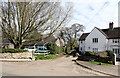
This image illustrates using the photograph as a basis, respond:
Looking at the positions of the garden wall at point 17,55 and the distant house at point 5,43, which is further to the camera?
the distant house at point 5,43

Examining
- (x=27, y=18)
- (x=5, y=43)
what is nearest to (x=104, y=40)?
(x=27, y=18)

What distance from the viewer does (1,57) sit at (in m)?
16.2

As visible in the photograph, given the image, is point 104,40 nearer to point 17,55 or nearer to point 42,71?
point 17,55

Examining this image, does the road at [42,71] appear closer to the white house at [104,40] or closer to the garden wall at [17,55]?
the garden wall at [17,55]

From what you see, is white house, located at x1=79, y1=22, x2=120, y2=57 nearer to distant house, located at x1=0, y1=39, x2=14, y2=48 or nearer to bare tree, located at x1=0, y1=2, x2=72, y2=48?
bare tree, located at x1=0, y1=2, x2=72, y2=48

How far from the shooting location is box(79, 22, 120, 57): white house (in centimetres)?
2381

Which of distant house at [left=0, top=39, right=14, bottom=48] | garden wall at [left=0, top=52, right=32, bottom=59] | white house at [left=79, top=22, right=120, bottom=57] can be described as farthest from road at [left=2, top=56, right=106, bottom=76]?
white house at [left=79, top=22, right=120, bottom=57]

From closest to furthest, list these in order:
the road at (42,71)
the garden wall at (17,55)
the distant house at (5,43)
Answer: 1. the road at (42,71)
2. the garden wall at (17,55)
3. the distant house at (5,43)

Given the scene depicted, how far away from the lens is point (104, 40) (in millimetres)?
25219

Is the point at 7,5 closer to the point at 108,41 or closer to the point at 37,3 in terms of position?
the point at 37,3

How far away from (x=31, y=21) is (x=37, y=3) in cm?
314

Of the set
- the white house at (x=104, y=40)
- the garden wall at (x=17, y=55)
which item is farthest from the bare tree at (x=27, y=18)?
the white house at (x=104, y=40)

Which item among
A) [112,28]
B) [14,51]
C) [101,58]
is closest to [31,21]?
[14,51]

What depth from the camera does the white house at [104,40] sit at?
78.1 ft
